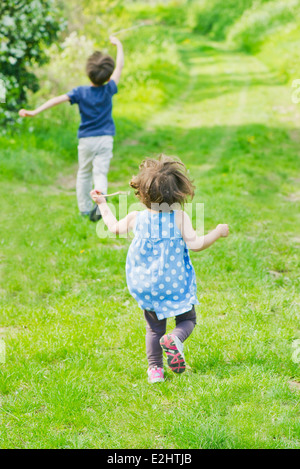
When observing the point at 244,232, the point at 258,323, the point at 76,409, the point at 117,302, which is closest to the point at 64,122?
the point at 244,232

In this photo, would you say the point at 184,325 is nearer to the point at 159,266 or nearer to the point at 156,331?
the point at 156,331

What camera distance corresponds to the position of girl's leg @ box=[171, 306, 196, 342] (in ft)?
11.6

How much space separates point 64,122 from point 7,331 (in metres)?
7.27

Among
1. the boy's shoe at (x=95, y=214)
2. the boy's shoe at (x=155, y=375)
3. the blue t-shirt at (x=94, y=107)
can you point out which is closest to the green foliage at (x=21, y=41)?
the blue t-shirt at (x=94, y=107)

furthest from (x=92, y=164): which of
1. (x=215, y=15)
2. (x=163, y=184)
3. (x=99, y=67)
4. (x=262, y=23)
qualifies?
(x=215, y=15)

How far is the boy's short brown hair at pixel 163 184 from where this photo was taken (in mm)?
3475

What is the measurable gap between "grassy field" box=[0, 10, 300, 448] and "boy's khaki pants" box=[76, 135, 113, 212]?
0.28 metres

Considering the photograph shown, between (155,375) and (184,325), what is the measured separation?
365 millimetres

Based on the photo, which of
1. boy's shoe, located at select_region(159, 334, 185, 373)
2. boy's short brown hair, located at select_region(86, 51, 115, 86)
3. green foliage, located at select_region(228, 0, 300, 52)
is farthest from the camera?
green foliage, located at select_region(228, 0, 300, 52)

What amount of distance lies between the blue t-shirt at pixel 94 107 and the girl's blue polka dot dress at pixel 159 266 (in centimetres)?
340

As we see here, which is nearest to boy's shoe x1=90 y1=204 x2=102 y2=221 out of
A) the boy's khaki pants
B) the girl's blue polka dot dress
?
the boy's khaki pants

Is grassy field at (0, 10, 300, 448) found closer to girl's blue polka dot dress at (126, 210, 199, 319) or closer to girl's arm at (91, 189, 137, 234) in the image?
girl's blue polka dot dress at (126, 210, 199, 319)
